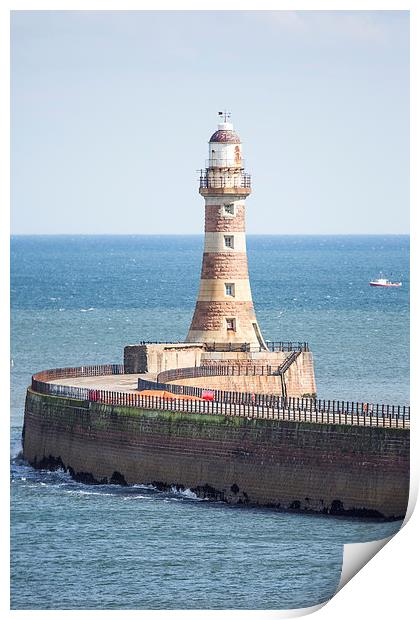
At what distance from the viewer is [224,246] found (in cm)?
7362

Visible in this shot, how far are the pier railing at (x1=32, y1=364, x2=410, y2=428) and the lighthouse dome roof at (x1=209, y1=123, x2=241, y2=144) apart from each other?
34.8 feet

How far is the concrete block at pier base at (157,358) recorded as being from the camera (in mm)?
71875

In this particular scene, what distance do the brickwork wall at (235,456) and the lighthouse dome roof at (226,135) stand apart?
39.6 feet

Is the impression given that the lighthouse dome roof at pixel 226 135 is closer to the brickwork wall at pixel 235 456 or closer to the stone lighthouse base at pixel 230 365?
the stone lighthouse base at pixel 230 365

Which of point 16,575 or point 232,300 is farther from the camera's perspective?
point 232,300

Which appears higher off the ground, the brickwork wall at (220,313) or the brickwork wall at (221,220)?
the brickwork wall at (221,220)

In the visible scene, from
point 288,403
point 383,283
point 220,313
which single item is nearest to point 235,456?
point 288,403

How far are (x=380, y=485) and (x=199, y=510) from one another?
5426mm

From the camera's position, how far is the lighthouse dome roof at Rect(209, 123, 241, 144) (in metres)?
73.5

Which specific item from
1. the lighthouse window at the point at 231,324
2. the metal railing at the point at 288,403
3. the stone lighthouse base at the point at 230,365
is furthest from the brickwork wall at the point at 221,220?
the metal railing at the point at 288,403

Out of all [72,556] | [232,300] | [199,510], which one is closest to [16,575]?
[72,556]

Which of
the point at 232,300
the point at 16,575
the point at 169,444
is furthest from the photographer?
the point at 232,300

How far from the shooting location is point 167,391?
213 feet
